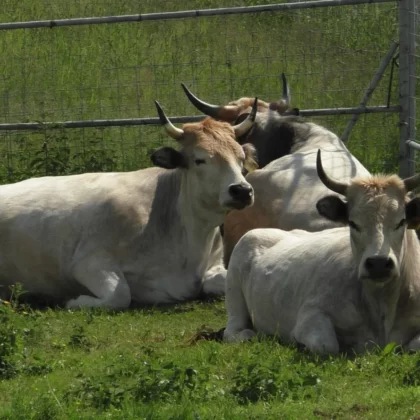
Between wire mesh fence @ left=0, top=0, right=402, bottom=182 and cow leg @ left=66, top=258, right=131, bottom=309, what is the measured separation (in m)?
2.54

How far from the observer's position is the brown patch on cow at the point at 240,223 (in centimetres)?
1180

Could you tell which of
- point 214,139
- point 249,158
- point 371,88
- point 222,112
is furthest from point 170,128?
point 371,88

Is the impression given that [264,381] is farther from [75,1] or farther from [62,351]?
[75,1]

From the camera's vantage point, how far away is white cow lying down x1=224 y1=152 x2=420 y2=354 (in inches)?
324

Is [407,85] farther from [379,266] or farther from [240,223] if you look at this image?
[379,266]

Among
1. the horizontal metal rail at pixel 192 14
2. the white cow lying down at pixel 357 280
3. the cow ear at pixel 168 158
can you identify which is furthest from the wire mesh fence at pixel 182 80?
the white cow lying down at pixel 357 280

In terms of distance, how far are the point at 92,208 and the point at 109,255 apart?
0.52 m

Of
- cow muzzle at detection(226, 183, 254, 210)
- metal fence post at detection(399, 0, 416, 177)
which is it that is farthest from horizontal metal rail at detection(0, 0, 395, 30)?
cow muzzle at detection(226, 183, 254, 210)

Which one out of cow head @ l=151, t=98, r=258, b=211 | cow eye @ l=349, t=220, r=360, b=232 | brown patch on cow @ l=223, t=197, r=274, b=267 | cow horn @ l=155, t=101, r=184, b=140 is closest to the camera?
cow eye @ l=349, t=220, r=360, b=232

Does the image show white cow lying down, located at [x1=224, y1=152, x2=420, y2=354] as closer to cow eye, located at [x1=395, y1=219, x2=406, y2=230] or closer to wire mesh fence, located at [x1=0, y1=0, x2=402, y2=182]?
cow eye, located at [x1=395, y1=219, x2=406, y2=230]

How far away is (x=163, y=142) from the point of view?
14.7 meters

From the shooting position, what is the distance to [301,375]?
736cm

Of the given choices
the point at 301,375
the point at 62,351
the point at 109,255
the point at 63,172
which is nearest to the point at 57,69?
the point at 63,172

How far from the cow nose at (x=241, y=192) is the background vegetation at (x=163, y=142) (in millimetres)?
919
